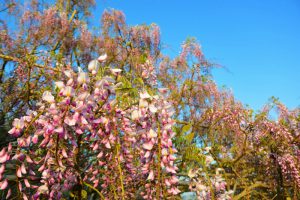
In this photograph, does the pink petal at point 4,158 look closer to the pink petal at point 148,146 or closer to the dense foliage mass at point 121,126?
the dense foliage mass at point 121,126

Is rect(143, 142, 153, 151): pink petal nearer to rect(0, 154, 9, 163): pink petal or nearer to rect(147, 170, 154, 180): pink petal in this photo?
rect(147, 170, 154, 180): pink petal

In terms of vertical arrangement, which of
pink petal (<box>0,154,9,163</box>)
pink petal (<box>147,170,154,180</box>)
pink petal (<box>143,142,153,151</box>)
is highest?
pink petal (<box>143,142,153,151</box>)

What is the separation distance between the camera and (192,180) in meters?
2.71

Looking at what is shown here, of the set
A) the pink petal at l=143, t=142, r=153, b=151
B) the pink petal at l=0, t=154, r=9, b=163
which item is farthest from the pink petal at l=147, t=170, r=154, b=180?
the pink petal at l=0, t=154, r=9, b=163

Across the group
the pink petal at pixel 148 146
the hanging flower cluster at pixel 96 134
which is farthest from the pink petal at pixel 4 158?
the pink petal at pixel 148 146

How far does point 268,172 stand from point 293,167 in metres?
0.69

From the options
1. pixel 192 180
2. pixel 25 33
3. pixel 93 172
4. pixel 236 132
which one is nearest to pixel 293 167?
pixel 236 132

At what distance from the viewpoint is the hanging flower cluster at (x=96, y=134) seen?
166 centimetres

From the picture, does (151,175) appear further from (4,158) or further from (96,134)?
(4,158)

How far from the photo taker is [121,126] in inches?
80.4

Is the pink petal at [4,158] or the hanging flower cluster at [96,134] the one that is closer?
the hanging flower cluster at [96,134]

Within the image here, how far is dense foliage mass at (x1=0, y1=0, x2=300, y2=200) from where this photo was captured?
5.89 feet

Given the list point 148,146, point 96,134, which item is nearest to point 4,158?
point 96,134

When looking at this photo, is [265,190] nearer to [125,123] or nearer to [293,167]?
[293,167]
